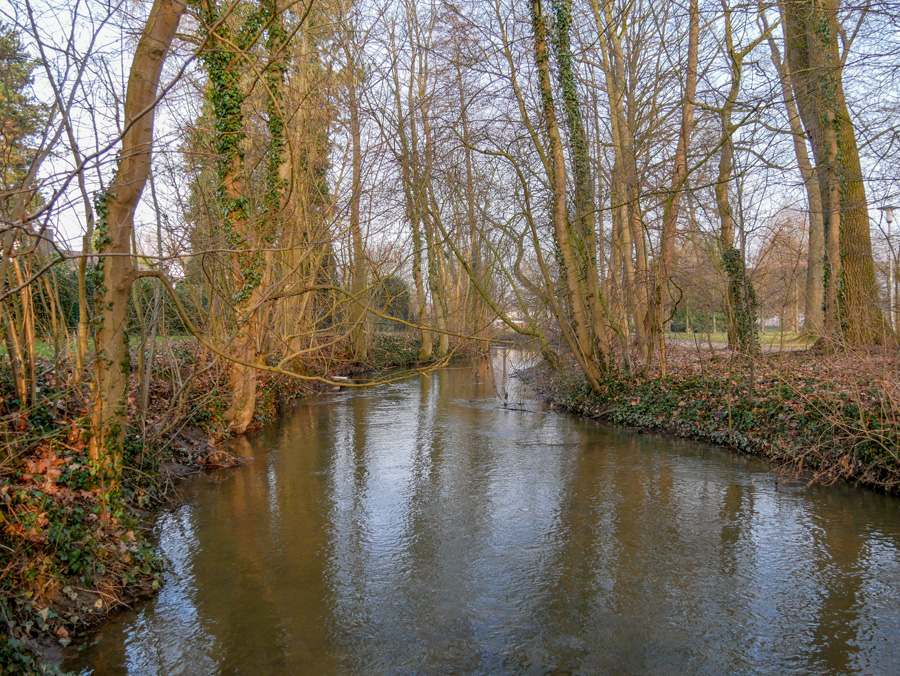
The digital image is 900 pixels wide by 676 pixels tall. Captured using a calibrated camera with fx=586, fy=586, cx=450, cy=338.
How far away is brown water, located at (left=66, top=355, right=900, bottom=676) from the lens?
4.24 m

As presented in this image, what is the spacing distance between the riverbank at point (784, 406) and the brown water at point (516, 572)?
1.65 feet

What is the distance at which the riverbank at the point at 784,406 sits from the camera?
24.8ft

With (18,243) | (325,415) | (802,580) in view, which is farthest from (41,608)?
(325,415)

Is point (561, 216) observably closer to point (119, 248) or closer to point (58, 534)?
point (119, 248)

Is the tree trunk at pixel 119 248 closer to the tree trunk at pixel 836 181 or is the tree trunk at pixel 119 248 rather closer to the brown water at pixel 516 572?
the brown water at pixel 516 572

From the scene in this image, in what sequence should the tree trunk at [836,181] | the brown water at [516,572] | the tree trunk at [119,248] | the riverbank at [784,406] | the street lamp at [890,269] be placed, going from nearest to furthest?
the brown water at [516,572] → the tree trunk at [119,248] → the riverbank at [784,406] → the street lamp at [890,269] → the tree trunk at [836,181]

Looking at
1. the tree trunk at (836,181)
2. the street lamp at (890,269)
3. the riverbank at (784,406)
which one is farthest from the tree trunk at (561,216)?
the street lamp at (890,269)

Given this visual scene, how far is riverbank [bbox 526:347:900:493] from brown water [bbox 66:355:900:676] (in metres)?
0.50

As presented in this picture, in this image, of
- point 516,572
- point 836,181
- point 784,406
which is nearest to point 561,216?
point 836,181

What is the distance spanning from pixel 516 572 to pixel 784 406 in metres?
6.22

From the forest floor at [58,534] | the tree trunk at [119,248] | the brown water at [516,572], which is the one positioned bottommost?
the brown water at [516,572]

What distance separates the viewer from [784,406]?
939 centimetres

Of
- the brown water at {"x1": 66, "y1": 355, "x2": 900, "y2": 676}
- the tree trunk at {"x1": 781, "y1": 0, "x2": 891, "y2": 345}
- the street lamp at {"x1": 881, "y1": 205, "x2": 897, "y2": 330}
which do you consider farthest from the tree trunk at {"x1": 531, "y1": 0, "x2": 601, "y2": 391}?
the street lamp at {"x1": 881, "y1": 205, "x2": 897, "y2": 330}

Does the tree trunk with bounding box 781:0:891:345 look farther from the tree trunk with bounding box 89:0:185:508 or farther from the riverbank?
the tree trunk with bounding box 89:0:185:508
